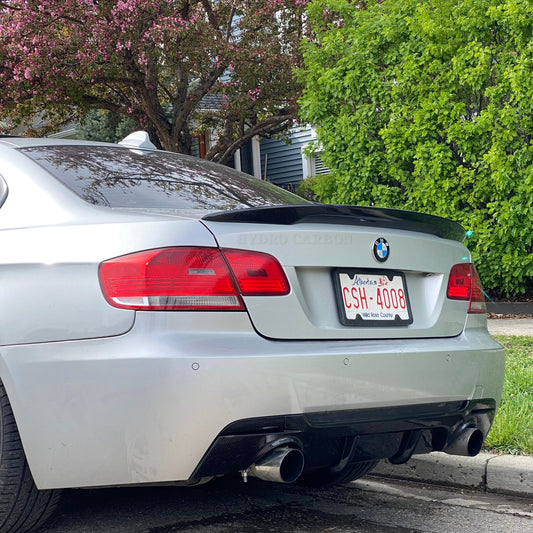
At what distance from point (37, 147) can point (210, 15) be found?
1224 centimetres

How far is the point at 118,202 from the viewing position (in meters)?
3.29

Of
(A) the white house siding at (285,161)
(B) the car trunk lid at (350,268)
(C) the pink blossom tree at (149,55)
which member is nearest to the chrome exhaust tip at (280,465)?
(B) the car trunk lid at (350,268)

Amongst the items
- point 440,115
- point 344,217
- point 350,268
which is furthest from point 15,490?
point 440,115

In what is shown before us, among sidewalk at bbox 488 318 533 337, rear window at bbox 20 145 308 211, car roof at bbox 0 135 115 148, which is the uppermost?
car roof at bbox 0 135 115 148

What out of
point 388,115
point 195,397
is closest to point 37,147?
→ point 195,397

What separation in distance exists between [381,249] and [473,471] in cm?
150

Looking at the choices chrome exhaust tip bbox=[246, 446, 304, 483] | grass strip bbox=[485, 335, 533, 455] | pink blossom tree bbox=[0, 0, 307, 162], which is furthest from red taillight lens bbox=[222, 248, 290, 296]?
pink blossom tree bbox=[0, 0, 307, 162]

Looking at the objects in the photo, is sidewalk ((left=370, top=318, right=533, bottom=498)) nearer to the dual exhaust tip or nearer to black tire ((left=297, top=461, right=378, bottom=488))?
black tire ((left=297, top=461, right=378, bottom=488))

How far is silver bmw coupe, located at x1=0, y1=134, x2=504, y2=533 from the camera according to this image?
2.81 metres

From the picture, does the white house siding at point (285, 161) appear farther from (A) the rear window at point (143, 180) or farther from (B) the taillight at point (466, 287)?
(B) the taillight at point (466, 287)

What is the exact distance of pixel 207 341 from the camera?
111 inches

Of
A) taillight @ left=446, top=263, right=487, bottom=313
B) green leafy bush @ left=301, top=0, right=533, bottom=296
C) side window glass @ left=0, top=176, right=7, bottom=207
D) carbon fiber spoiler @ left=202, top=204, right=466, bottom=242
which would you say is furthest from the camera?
green leafy bush @ left=301, top=0, right=533, bottom=296

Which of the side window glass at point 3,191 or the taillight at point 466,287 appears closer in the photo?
the side window glass at point 3,191

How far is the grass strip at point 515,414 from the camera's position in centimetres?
436
